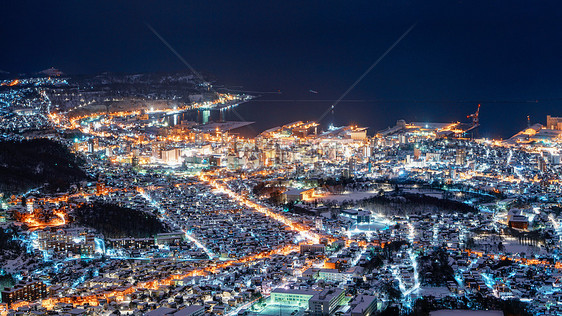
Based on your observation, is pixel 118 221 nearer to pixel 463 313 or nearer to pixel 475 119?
pixel 463 313

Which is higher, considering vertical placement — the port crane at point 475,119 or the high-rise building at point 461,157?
the port crane at point 475,119

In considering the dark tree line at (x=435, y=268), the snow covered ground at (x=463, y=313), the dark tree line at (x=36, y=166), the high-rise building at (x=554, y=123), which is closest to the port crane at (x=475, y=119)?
the high-rise building at (x=554, y=123)

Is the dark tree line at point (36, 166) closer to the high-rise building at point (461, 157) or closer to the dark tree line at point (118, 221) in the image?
the dark tree line at point (118, 221)

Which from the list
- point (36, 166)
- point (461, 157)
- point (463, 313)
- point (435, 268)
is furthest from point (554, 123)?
point (463, 313)

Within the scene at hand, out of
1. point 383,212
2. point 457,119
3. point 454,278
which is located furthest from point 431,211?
point 457,119

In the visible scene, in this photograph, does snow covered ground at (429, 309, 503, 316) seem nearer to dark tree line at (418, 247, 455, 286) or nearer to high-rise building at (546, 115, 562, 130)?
dark tree line at (418, 247, 455, 286)

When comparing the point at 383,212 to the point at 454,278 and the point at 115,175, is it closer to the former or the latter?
the point at 454,278

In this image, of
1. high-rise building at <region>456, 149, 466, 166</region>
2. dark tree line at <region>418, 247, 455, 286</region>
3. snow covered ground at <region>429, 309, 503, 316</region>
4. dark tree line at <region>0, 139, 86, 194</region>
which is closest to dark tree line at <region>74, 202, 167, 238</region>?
dark tree line at <region>0, 139, 86, 194</region>

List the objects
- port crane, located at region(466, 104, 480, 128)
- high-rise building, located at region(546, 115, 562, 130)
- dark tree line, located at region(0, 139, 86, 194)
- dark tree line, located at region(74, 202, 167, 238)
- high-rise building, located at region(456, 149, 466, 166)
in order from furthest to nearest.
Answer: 1. port crane, located at region(466, 104, 480, 128)
2. high-rise building, located at region(546, 115, 562, 130)
3. high-rise building, located at region(456, 149, 466, 166)
4. dark tree line, located at region(0, 139, 86, 194)
5. dark tree line, located at region(74, 202, 167, 238)
